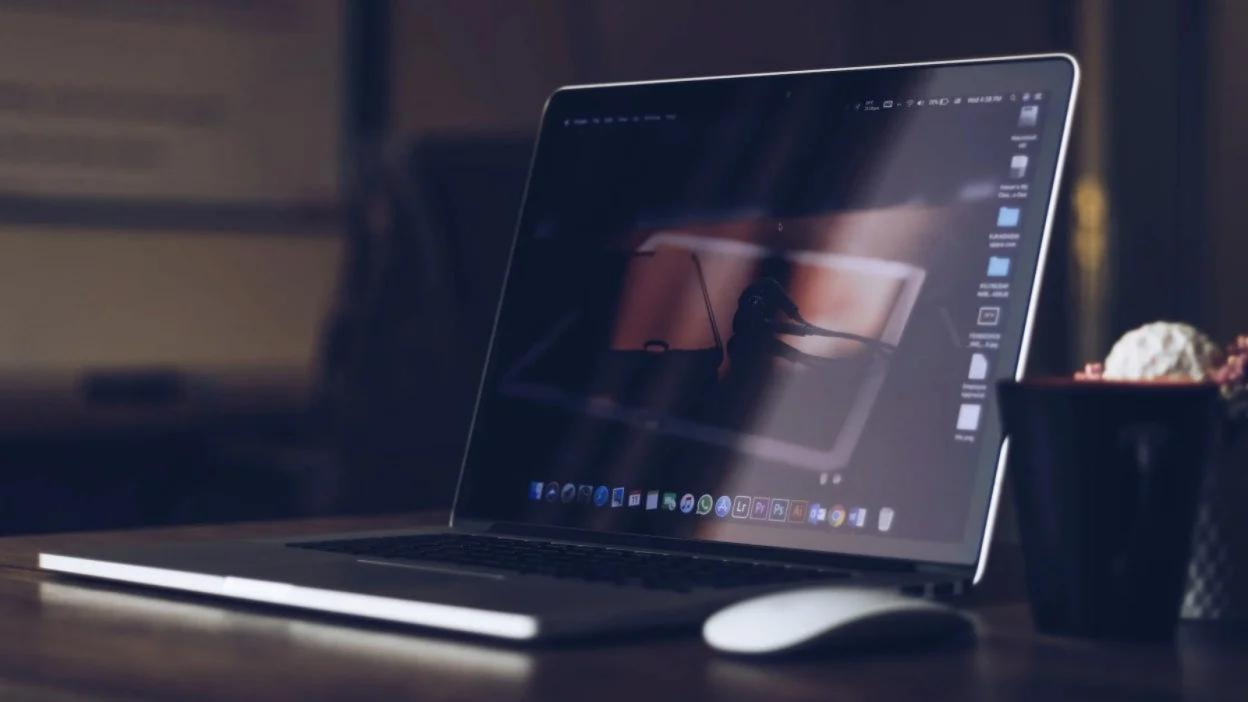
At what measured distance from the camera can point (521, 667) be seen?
626mm

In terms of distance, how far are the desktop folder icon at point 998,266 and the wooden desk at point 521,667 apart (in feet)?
0.60

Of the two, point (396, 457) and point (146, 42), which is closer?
point (146, 42)

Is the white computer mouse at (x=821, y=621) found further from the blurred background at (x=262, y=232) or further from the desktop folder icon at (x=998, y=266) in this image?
the blurred background at (x=262, y=232)

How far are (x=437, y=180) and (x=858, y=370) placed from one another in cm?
145

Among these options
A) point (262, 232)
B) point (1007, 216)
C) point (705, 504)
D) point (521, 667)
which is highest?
point (262, 232)

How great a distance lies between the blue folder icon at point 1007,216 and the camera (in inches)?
33.8

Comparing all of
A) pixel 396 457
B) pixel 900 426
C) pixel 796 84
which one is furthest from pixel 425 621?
pixel 396 457

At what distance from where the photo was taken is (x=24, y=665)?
65cm

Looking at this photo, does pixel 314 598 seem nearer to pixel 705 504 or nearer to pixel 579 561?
pixel 579 561

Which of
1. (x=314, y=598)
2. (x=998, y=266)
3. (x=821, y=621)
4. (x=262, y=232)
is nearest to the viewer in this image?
(x=821, y=621)

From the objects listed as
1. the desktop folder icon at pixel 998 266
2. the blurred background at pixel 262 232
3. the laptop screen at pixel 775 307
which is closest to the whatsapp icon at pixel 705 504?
the laptop screen at pixel 775 307

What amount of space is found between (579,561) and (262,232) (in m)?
1.51

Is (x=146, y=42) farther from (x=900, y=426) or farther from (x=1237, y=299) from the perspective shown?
(x=1237, y=299)

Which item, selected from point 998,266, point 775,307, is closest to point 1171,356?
point 998,266
